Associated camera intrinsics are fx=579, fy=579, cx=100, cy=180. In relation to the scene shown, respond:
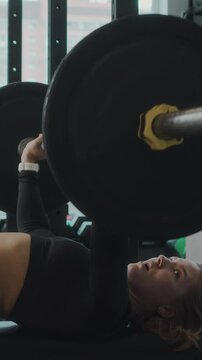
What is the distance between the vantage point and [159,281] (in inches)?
53.6

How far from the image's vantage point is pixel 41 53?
9.55 feet

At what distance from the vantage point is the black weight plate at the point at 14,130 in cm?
171

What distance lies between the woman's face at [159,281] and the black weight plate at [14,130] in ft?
1.46

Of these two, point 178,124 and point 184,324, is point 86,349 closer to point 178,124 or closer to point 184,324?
point 184,324

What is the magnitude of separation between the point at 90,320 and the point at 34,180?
1.38ft

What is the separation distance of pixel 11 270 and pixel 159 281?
346 millimetres

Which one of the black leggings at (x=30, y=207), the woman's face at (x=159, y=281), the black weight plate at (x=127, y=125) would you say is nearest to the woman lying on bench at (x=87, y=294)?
the woman's face at (x=159, y=281)

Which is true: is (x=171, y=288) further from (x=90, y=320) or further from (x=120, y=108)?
(x=120, y=108)

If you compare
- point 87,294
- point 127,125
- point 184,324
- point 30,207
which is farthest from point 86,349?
point 127,125

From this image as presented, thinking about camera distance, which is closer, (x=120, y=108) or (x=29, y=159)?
(x=120, y=108)

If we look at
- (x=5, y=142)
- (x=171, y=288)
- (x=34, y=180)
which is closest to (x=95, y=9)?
(x=5, y=142)

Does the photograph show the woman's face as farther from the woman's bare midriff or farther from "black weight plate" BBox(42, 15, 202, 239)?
"black weight plate" BBox(42, 15, 202, 239)

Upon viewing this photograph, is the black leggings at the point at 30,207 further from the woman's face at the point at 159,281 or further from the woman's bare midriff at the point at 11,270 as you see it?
the woman's face at the point at 159,281

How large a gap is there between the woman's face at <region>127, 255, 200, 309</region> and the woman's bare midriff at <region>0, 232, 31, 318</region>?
25 cm
